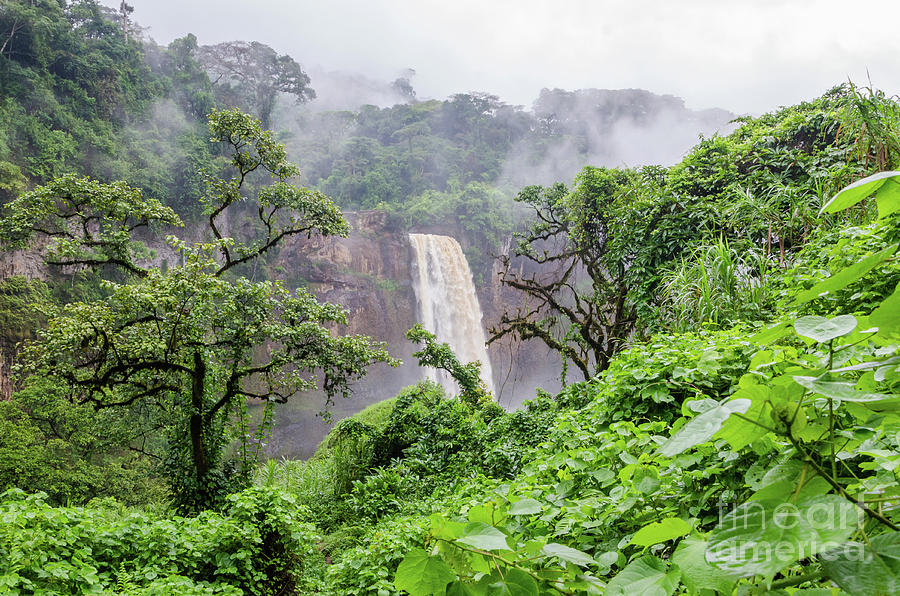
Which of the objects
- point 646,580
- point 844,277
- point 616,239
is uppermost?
point 616,239

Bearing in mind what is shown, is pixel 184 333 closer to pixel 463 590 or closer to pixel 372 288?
pixel 463 590

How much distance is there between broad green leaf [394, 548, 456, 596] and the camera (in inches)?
20.0

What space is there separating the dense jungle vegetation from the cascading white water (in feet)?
23.7

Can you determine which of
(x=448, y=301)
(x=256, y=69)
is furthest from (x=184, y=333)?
(x=256, y=69)

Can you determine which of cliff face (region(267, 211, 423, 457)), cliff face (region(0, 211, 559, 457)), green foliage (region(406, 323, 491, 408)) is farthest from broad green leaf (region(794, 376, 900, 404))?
cliff face (region(267, 211, 423, 457))

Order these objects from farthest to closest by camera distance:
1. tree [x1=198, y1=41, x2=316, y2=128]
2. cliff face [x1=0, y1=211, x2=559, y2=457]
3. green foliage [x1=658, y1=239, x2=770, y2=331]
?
1. tree [x1=198, y1=41, x2=316, y2=128]
2. cliff face [x1=0, y1=211, x2=559, y2=457]
3. green foliage [x1=658, y1=239, x2=770, y2=331]

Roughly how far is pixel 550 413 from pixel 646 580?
14.9ft

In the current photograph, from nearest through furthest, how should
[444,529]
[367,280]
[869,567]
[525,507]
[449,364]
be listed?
[869,567]
[444,529]
[525,507]
[449,364]
[367,280]

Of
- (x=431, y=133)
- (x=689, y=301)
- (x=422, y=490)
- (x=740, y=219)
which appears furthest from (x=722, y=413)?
(x=431, y=133)

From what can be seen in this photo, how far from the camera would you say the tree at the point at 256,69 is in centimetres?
2903

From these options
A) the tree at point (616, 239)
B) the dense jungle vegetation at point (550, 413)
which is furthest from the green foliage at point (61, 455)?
the tree at point (616, 239)

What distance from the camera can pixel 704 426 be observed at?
38cm

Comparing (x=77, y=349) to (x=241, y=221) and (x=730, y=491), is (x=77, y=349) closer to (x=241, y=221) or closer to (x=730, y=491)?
(x=730, y=491)

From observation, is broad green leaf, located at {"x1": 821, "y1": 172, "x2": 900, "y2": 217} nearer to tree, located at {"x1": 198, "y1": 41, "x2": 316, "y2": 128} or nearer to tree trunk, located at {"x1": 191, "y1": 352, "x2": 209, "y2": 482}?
tree trunk, located at {"x1": 191, "y1": 352, "x2": 209, "y2": 482}
